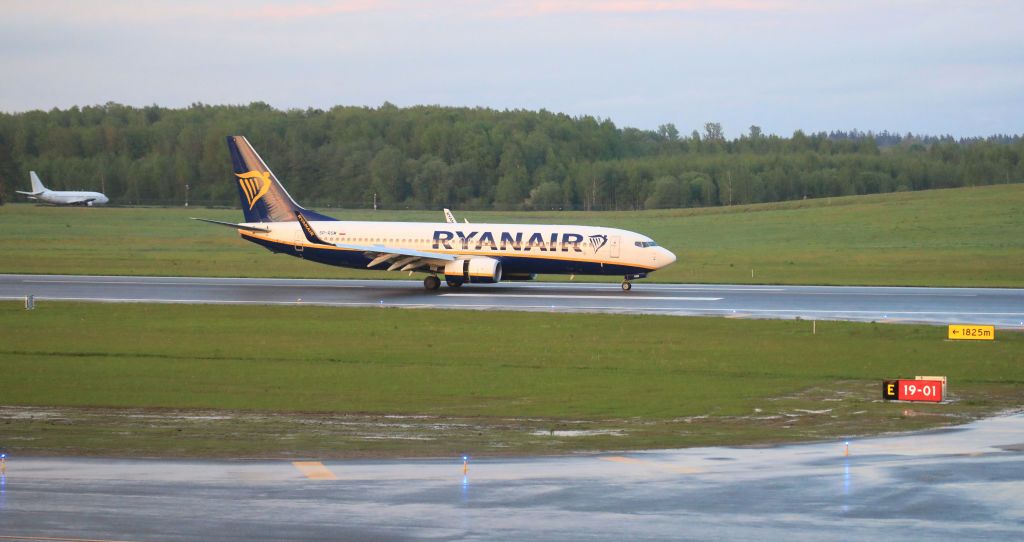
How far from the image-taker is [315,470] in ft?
55.9

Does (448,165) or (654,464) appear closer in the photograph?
(654,464)

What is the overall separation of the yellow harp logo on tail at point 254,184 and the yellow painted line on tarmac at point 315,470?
4252cm

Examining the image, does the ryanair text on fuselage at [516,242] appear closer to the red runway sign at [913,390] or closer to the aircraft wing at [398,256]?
the aircraft wing at [398,256]

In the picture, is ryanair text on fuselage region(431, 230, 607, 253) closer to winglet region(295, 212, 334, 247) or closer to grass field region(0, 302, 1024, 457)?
winglet region(295, 212, 334, 247)

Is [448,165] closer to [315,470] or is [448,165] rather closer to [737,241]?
[737,241]

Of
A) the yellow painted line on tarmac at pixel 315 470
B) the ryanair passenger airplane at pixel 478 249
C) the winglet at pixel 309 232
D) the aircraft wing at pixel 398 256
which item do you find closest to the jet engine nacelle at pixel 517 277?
the ryanair passenger airplane at pixel 478 249

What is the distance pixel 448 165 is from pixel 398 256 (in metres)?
113

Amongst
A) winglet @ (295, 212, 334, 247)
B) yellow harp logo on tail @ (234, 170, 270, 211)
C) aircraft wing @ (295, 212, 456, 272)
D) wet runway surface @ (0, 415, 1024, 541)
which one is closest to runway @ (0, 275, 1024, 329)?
aircraft wing @ (295, 212, 456, 272)

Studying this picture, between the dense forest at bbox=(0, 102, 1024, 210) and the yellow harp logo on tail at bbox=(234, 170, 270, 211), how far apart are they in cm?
8762

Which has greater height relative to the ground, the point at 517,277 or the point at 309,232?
the point at 309,232

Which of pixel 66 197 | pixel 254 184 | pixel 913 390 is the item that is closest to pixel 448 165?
pixel 66 197

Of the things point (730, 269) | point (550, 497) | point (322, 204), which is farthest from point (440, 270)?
point (322, 204)

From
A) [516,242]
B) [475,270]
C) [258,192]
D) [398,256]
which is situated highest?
[258,192]

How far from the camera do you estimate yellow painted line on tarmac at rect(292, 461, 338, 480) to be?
16.6m
